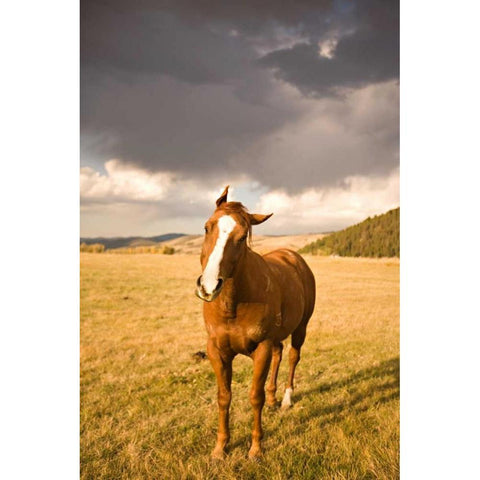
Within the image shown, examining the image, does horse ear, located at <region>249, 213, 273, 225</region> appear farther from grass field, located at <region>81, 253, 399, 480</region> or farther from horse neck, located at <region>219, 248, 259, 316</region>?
grass field, located at <region>81, 253, 399, 480</region>

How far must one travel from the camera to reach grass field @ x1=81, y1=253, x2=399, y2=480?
2.70m

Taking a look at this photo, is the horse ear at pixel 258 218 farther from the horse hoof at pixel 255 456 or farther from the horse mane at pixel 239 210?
the horse hoof at pixel 255 456

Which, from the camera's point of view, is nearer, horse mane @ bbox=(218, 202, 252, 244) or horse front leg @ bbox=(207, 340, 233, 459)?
horse mane @ bbox=(218, 202, 252, 244)

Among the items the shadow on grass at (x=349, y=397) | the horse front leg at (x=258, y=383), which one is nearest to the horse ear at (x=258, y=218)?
the horse front leg at (x=258, y=383)

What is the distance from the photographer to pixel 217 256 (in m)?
1.96

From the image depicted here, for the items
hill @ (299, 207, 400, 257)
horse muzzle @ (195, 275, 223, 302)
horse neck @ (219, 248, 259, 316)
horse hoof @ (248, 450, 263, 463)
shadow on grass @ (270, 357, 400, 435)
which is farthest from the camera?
hill @ (299, 207, 400, 257)

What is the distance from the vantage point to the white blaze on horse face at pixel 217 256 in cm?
188

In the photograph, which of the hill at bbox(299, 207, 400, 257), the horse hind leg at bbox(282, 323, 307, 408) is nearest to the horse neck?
the horse hind leg at bbox(282, 323, 307, 408)

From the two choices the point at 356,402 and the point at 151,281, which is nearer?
the point at 356,402
